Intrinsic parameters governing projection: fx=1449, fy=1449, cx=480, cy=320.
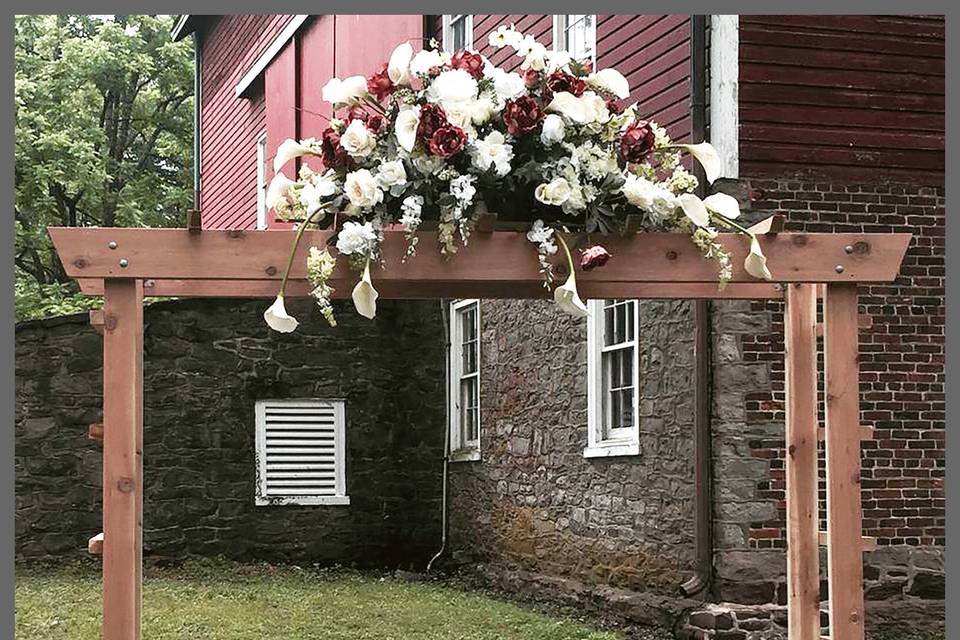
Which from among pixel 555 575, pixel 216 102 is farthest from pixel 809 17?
pixel 216 102

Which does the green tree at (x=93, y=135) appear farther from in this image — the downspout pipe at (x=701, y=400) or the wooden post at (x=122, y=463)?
the wooden post at (x=122, y=463)

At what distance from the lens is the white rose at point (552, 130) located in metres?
4.89

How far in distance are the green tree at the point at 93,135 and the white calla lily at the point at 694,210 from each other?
69.7 ft

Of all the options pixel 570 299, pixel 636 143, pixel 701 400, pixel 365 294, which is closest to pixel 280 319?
pixel 365 294

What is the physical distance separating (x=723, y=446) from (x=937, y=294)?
78.8 inches

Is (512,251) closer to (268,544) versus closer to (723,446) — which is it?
(723,446)

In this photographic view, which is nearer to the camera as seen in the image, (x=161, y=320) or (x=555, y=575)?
(x=555, y=575)

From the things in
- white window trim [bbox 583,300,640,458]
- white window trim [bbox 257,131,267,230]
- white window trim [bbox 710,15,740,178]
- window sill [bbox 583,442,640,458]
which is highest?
white window trim [bbox 257,131,267,230]

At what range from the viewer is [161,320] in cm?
1461

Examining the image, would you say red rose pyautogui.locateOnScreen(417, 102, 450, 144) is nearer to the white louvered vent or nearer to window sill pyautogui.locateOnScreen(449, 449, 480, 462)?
window sill pyautogui.locateOnScreen(449, 449, 480, 462)

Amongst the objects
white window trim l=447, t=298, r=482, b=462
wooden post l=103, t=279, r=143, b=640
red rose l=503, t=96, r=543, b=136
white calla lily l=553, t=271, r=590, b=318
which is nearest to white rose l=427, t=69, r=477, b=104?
red rose l=503, t=96, r=543, b=136

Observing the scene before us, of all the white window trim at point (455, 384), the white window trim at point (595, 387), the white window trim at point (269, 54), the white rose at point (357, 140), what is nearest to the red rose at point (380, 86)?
the white rose at point (357, 140)

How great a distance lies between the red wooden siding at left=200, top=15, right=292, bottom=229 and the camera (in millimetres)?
20297

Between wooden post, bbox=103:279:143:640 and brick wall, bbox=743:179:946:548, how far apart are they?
5.80 metres
